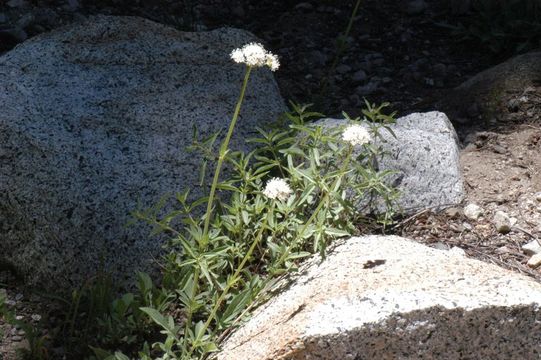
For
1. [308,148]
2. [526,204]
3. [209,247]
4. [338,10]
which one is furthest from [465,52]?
[209,247]

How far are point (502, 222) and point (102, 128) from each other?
1.91 metres

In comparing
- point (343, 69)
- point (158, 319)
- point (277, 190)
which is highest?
point (277, 190)

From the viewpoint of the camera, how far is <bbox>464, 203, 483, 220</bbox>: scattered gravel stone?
162 inches

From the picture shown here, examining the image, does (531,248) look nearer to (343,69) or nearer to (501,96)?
(501,96)

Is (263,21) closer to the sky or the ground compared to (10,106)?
closer to the ground

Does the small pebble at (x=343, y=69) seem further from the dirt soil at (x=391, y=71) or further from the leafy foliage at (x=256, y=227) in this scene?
the leafy foliage at (x=256, y=227)

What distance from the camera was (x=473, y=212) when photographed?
4117 millimetres

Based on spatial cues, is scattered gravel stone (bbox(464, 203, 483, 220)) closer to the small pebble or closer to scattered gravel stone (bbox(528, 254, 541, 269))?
scattered gravel stone (bbox(528, 254, 541, 269))

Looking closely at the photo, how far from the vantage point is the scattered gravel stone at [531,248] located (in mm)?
3933

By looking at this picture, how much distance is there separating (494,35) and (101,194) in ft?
10.0

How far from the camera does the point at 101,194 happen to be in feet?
12.6

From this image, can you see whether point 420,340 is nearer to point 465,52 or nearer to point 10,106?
point 10,106

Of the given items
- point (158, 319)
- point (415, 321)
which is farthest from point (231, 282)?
point (415, 321)

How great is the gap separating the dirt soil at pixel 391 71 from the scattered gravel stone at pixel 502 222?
3 cm
